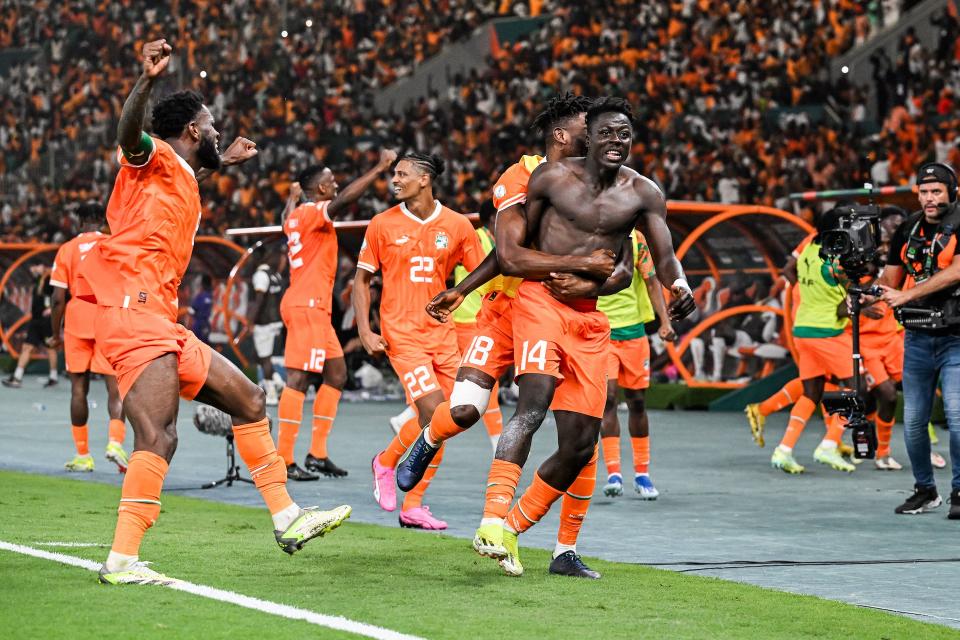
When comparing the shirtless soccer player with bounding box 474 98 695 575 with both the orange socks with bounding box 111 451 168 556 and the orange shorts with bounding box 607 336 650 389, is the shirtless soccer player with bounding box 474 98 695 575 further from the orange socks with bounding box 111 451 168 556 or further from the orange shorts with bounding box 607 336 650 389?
the orange shorts with bounding box 607 336 650 389

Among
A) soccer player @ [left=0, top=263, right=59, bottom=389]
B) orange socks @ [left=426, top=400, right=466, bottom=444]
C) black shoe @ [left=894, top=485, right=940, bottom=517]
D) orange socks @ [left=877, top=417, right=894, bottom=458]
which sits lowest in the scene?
soccer player @ [left=0, top=263, right=59, bottom=389]

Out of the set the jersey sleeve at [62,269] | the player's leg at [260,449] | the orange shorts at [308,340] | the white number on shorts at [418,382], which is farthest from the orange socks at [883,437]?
the player's leg at [260,449]

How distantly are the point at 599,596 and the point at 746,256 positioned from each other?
13.0 meters

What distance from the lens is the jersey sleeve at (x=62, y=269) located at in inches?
513

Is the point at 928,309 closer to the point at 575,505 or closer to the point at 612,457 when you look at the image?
the point at 612,457

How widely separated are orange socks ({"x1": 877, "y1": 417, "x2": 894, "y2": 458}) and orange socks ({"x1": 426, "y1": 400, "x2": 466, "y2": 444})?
6329 millimetres

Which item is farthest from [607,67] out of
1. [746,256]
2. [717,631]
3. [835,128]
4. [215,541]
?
[717,631]

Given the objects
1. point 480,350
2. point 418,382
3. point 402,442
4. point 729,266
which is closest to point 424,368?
point 418,382

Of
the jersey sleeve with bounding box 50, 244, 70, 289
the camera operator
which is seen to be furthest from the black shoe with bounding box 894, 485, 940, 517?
the jersey sleeve with bounding box 50, 244, 70, 289

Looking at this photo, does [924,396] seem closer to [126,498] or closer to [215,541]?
[215,541]

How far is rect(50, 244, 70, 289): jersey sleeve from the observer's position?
1303 centimetres

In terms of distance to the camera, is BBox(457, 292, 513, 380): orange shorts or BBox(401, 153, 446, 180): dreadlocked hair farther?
BBox(401, 153, 446, 180): dreadlocked hair

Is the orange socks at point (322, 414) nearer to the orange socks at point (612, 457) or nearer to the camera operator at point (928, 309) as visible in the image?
the orange socks at point (612, 457)

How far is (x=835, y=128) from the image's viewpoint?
23453mm
